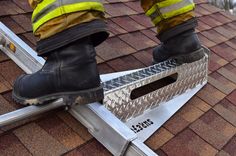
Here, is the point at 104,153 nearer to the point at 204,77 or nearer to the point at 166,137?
the point at 166,137

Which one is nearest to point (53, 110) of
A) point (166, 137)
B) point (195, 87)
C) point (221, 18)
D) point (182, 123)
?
point (166, 137)

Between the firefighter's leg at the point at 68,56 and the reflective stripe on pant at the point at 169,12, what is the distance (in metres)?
0.45

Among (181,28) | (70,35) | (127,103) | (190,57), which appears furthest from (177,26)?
(70,35)

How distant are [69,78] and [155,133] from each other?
45cm

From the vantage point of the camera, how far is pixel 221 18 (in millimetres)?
3334

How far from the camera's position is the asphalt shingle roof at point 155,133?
1.05 metres

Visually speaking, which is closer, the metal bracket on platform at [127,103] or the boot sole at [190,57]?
the metal bracket on platform at [127,103]

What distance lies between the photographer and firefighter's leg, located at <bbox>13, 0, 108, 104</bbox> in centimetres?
103

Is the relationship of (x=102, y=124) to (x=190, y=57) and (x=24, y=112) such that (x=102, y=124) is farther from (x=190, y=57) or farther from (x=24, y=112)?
(x=190, y=57)

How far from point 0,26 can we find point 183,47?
2.41 feet

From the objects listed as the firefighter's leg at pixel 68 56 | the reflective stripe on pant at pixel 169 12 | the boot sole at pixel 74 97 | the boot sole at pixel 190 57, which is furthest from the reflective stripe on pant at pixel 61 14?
the boot sole at pixel 190 57

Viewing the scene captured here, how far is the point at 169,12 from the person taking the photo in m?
1.45

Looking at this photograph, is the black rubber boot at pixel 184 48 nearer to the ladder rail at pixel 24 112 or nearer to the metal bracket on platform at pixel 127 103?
the metal bracket on platform at pixel 127 103

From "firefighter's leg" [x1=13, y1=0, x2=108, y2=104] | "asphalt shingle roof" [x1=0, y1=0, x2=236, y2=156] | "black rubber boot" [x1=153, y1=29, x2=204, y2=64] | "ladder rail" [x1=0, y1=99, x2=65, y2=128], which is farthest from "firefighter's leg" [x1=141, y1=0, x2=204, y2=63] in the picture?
"ladder rail" [x1=0, y1=99, x2=65, y2=128]
